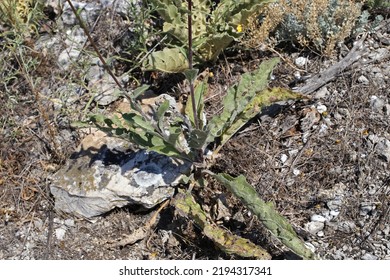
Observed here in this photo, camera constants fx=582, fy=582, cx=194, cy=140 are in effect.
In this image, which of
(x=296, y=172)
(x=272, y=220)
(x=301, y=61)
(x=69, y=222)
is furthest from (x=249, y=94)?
(x=69, y=222)

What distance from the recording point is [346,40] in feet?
15.0

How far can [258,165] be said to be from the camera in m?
3.98

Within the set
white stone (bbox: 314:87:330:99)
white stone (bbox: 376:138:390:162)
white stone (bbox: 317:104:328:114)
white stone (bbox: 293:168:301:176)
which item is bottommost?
white stone (bbox: 293:168:301:176)

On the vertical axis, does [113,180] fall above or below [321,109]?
below

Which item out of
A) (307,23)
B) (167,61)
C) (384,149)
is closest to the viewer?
(384,149)

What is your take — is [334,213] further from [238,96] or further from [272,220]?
[238,96]

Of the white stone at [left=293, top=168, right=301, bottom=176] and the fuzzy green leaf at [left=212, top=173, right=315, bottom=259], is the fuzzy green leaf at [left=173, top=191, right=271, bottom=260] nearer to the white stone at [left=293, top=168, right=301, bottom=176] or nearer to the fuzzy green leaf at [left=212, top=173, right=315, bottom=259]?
the fuzzy green leaf at [left=212, top=173, right=315, bottom=259]

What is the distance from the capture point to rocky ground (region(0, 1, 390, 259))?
146 inches

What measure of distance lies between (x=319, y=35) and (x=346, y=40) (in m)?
0.31

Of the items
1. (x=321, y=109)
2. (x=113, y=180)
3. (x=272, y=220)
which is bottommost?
(x=113, y=180)

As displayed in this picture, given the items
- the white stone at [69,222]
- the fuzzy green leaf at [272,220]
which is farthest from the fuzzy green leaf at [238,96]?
the white stone at [69,222]

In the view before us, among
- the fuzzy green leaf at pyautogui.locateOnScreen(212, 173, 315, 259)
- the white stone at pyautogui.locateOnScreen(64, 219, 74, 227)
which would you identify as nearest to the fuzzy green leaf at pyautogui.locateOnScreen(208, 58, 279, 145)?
the fuzzy green leaf at pyautogui.locateOnScreen(212, 173, 315, 259)

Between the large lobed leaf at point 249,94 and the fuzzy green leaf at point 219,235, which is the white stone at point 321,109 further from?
the fuzzy green leaf at point 219,235

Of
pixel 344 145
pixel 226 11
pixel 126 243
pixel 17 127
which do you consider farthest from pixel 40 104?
pixel 344 145
